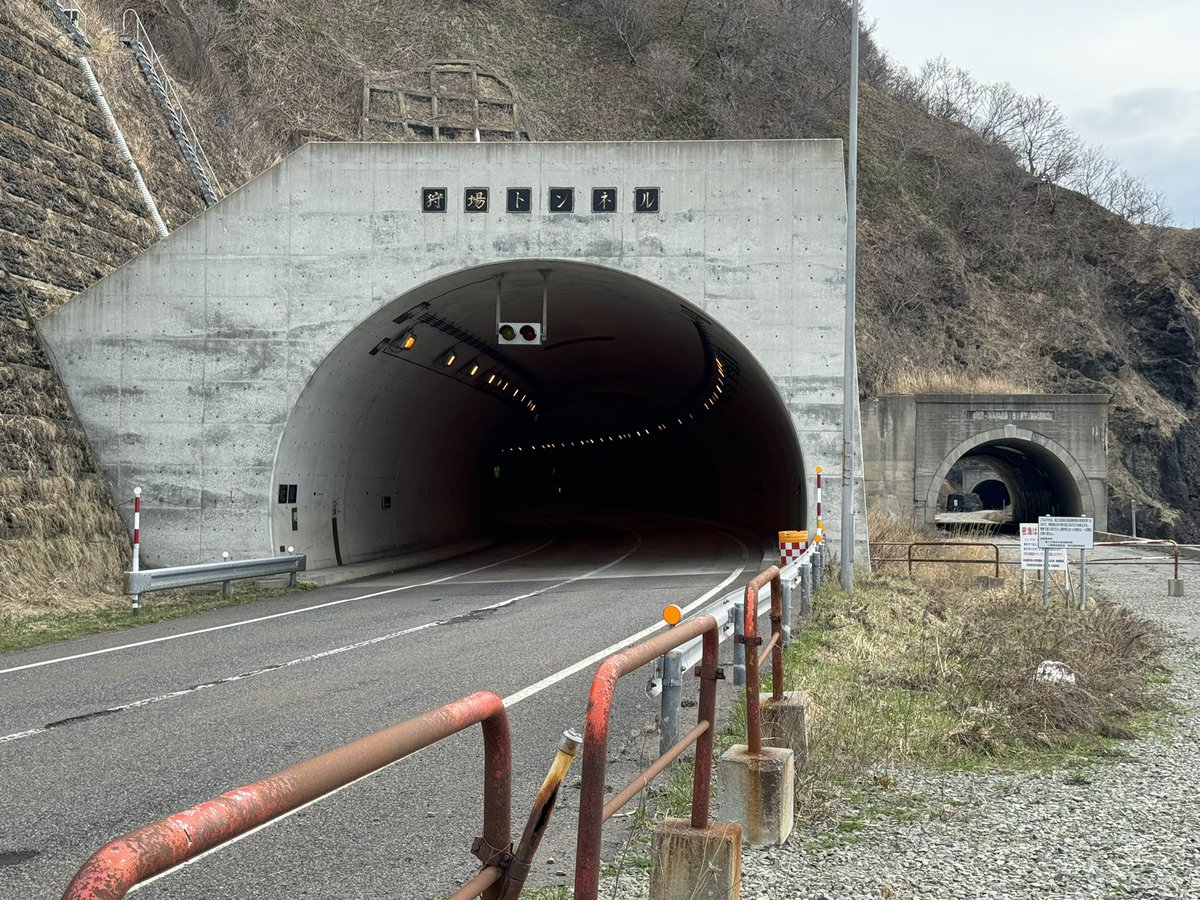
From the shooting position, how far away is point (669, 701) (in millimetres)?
6195

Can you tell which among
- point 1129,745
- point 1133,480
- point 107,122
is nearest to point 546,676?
point 1129,745

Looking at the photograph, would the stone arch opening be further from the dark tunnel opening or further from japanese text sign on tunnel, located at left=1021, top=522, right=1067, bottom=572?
japanese text sign on tunnel, located at left=1021, top=522, right=1067, bottom=572

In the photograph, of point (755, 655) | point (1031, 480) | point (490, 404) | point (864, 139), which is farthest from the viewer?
point (864, 139)

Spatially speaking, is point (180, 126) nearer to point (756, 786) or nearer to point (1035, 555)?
point (1035, 555)

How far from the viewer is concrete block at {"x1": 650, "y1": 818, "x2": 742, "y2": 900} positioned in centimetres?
420

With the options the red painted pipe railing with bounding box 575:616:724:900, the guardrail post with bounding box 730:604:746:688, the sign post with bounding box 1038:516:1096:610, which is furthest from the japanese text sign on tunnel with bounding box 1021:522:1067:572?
the red painted pipe railing with bounding box 575:616:724:900

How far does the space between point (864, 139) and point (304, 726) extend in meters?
61.2

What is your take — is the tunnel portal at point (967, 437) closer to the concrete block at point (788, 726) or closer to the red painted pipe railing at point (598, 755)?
the concrete block at point (788, 726)

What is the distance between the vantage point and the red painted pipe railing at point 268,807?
1.66 meters

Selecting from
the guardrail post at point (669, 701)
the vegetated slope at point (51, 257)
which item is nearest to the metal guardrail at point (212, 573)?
the vegetated slope at point (51, 257)

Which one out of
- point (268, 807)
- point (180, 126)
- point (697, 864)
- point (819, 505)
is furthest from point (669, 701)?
point (180, 126)

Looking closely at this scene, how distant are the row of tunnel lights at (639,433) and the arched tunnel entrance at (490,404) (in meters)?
0.16

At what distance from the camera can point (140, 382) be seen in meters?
19.4

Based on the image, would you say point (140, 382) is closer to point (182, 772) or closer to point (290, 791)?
point (182, 772)
